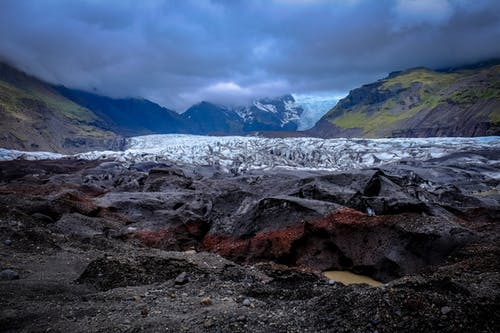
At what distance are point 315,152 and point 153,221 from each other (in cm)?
5748

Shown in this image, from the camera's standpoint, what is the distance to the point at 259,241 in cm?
1223

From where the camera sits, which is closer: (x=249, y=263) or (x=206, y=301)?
(x=206, y=301)

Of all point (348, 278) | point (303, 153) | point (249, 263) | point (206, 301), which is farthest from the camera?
point (303, 153)

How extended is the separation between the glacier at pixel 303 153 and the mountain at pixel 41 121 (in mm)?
32070

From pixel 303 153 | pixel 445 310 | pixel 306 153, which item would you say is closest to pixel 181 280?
pixel 445 310

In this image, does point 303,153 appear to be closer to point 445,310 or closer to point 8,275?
point 8,275

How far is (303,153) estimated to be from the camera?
72000mm

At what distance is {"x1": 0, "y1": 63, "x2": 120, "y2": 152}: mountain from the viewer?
103 m

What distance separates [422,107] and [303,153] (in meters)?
74.9

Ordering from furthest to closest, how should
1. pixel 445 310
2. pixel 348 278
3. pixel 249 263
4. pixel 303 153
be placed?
1. pixel 303 153
2. pixel 249 263
3. pixel 348 278
4. pixel 445 310

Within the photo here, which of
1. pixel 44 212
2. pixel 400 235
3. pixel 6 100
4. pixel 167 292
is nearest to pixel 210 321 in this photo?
pixel 167 292

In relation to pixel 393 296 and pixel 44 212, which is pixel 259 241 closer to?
pixel 393 296

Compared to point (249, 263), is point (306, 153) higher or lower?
lower

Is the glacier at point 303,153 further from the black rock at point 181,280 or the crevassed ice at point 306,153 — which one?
the black rock at point 181,280
